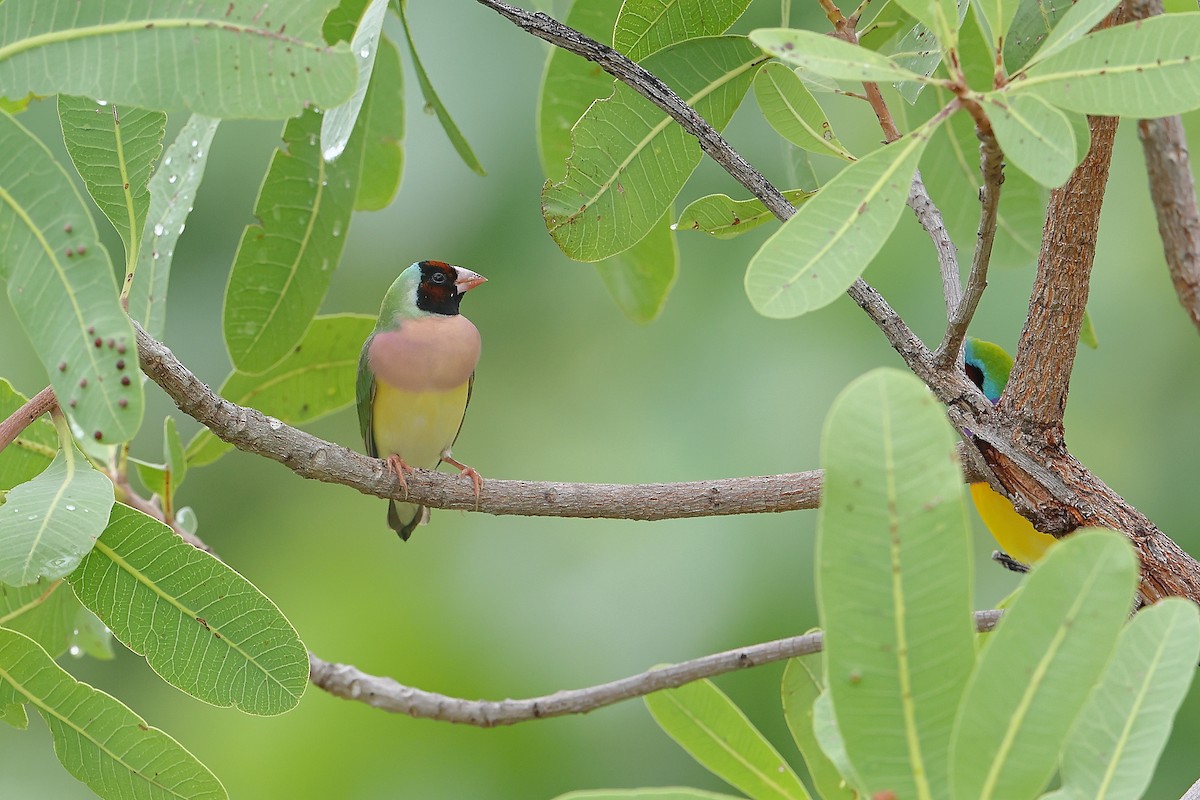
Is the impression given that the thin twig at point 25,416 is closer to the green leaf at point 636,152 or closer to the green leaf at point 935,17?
the green leaf at point 636,152

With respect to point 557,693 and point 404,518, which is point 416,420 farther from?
point 557,693

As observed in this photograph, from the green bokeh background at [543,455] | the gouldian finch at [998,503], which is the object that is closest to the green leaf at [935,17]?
the gouldian finch at [998,503]

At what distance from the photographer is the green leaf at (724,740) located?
3.97ft

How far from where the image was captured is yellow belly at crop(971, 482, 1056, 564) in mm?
2381

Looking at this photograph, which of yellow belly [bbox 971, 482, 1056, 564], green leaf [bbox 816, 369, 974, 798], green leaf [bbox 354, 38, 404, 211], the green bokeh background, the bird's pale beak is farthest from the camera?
the green bokeh background

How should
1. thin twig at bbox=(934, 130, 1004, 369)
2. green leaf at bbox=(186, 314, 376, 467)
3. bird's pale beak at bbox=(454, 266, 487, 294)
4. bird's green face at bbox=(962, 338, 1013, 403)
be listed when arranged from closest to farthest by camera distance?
1. thin twig at bbox=(934, 130, 1004, 369)
2. green leaf at bbox=(186, 314, 376, 467)
3. bird's green face at bbox=(962, 338, 1013, 403)
4. bird's pale beak at bbox=(454, 266, 487, 294)

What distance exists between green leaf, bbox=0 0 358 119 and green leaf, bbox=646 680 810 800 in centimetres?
77

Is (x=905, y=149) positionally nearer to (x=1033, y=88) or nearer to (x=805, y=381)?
(x=1033, y=88)

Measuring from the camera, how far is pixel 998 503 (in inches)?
94.5

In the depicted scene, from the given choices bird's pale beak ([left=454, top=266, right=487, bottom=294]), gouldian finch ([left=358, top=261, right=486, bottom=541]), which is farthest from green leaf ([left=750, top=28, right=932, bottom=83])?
bird's pale beak ([left=454, top=266, right=487, bottom=294])

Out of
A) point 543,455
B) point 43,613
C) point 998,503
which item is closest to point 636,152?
point 43,613

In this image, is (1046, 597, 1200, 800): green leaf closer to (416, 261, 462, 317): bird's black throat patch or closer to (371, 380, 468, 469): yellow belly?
(371, 380, 468, 469): yellow belly

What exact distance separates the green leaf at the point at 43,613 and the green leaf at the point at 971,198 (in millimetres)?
1366

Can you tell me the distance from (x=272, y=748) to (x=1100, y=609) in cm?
334
